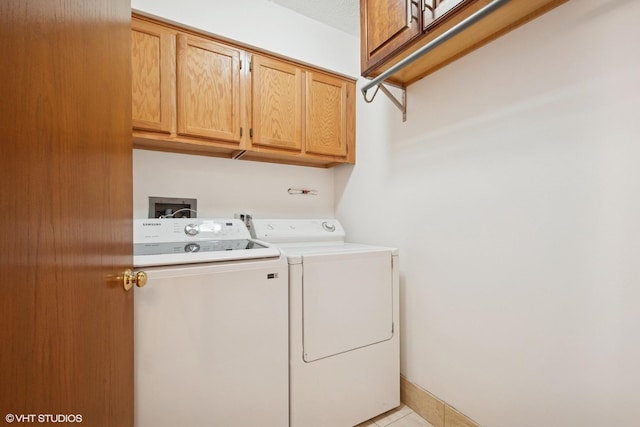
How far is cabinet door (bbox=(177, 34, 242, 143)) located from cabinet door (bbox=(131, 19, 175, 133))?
0.05 m

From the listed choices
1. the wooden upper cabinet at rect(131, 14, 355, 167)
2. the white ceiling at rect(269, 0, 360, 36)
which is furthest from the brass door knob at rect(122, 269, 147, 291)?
the white ceiling at rect(269, 0, 360, 36)

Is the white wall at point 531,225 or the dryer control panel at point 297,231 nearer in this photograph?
the white wall at point 531,225

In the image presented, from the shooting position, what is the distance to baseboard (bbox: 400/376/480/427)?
1.41m

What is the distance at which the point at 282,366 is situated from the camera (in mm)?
1301

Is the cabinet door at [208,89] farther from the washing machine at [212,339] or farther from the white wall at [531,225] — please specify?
the white wall at [531,225]

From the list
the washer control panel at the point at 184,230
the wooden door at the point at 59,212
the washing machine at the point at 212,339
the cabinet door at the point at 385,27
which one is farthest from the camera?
the washer control panel at the point at 184,230

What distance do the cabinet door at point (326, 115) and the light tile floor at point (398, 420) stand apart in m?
1.78

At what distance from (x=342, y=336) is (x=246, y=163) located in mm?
1443

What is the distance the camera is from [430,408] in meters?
1.55

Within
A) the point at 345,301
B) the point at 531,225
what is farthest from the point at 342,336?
the point at 531,225

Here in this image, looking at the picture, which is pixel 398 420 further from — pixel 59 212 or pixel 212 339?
pixel 59 212

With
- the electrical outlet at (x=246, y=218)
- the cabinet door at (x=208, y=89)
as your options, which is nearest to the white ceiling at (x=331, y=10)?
the cabinet door at (x=208, y=89)

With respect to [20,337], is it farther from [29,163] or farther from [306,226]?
[306,226]

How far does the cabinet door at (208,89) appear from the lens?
5.21 ft
